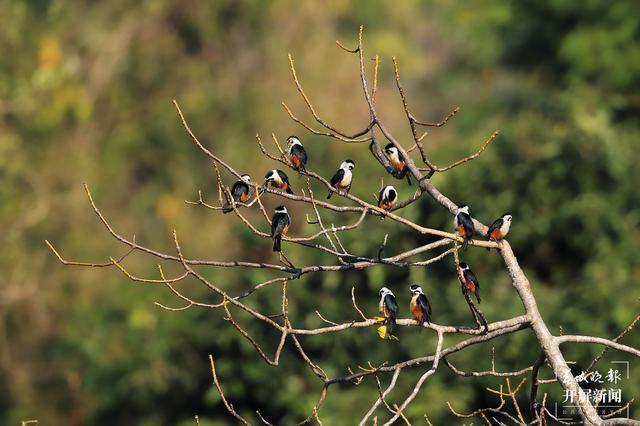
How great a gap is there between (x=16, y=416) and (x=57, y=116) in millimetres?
8296

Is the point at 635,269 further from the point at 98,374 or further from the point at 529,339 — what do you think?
the point at 98,374

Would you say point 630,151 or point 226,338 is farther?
point 630,151

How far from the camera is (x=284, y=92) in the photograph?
82.2ft

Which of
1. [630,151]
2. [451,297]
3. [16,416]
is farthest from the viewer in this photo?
[16,416]

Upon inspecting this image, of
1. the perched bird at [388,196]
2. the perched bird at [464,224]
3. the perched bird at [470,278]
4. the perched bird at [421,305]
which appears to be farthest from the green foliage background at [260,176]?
the perched bird at [464,224]

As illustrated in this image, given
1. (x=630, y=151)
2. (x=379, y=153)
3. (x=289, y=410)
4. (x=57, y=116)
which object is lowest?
(x=379, y=153)

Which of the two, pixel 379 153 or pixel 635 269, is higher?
pixel 635 269

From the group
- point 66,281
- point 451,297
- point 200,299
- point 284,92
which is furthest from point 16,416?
point 284,92

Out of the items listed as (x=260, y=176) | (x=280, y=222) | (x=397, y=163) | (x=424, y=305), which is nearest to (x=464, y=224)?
(x=397, y=163)

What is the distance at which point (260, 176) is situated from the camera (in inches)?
872

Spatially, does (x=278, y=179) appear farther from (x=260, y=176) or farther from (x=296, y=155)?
(x=260, y=176)

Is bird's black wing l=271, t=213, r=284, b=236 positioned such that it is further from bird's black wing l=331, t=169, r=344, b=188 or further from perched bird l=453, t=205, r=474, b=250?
perched bird l=453, t=205, r=474, b=250

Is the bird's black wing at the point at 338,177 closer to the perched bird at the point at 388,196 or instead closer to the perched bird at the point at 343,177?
the perched bird at the point at 343,177

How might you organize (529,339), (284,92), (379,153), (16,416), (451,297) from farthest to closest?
1. (284,92)
2. (16,416)
3. (451,297)
4. (529,339)
5. (379,153)
